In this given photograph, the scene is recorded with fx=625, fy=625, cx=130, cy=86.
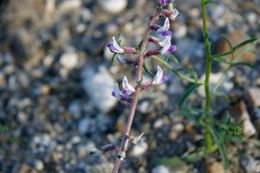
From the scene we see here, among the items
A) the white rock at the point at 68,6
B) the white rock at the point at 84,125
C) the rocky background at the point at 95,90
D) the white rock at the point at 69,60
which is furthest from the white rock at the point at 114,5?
the white rock at the point at 84,125

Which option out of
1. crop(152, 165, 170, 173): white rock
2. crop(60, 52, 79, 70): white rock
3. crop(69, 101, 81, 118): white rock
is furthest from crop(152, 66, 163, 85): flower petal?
crop(60, 52, 79, 70): white rock

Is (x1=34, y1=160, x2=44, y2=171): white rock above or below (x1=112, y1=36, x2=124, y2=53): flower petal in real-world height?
above

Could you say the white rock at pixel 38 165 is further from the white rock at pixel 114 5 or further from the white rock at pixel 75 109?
the white rock at pixel 114 5

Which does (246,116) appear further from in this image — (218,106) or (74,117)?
(74,117)

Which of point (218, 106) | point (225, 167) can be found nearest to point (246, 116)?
point (218, 106)

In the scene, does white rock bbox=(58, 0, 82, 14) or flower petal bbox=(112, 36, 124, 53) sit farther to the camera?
white rock bbox=(58, 0, 82, 14)

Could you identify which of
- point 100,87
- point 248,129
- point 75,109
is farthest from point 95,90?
point 248,129

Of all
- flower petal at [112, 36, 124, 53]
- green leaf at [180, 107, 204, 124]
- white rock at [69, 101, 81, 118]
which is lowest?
flower petal at [112, 36, 124, 53]

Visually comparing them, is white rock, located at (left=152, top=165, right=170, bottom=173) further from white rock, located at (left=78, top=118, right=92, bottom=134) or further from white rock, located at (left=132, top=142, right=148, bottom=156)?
white rock, located at (left=78, top=118, right=92, bottom=134)
